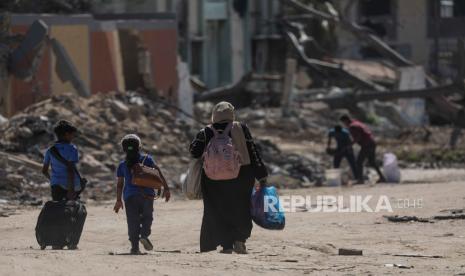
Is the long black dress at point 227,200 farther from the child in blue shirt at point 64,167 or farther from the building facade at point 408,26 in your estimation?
the building facade at point 408,26

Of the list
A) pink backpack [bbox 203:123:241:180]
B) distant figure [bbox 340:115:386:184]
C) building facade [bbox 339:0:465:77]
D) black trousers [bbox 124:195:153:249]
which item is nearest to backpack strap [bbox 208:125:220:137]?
pink backpack [bbox 203:123:241:180]

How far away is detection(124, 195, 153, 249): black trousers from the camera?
1133 centimetres

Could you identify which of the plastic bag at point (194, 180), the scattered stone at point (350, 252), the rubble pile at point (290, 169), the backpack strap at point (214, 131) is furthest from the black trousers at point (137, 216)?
the rubble pile at point (290, 169)

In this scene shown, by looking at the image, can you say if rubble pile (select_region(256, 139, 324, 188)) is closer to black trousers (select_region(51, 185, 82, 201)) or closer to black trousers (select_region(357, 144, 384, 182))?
black trousers (select_region(357, 144, 384, 182))

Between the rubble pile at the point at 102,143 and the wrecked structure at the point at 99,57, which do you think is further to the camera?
the wrecked structure at the point at 99,57

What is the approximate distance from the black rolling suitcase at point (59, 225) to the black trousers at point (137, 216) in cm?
70

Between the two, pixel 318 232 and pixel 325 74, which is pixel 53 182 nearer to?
pixel 318 232

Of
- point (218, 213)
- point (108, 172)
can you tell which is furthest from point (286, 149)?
point (218, 213)

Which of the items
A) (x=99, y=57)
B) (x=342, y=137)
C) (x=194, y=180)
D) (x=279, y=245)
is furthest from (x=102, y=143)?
(x=194, y=180)

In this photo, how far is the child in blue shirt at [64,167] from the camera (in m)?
11.8

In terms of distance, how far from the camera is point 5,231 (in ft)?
46.0

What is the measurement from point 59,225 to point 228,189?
1.78 metres

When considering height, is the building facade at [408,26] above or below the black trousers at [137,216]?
below

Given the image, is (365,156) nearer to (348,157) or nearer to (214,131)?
(348,157)
